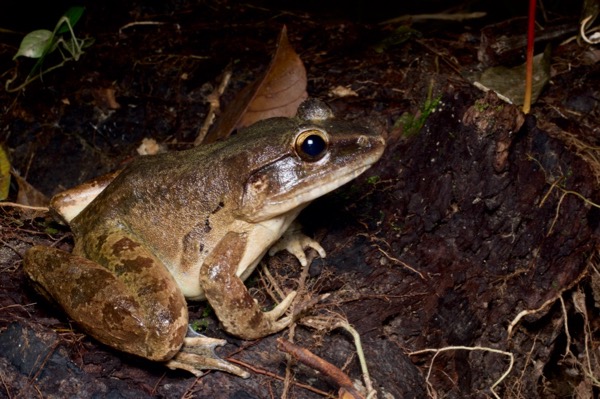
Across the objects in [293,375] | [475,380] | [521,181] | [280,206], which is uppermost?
[280,206]

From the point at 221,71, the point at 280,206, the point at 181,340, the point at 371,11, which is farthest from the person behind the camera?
the point at 371,11

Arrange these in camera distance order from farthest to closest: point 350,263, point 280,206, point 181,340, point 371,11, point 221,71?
point 371,11 → point 221,71 → point 350,263 → point 280,206 → point 181,340

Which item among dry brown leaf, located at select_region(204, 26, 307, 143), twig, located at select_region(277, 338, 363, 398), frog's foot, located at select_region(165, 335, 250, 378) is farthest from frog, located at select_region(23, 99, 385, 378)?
dry brown leaf, located at select_region(204, 26, 307, 143)

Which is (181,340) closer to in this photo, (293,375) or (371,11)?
(293,375)

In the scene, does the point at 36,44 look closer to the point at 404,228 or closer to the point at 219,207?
the point at 219,207

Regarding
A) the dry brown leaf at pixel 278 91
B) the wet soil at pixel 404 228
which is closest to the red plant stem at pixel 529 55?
the wet soil at pixel 404 228

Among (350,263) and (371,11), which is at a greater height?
(371,11)

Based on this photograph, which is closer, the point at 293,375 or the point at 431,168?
the point at 293,375

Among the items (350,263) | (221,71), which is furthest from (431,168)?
(221,71)
